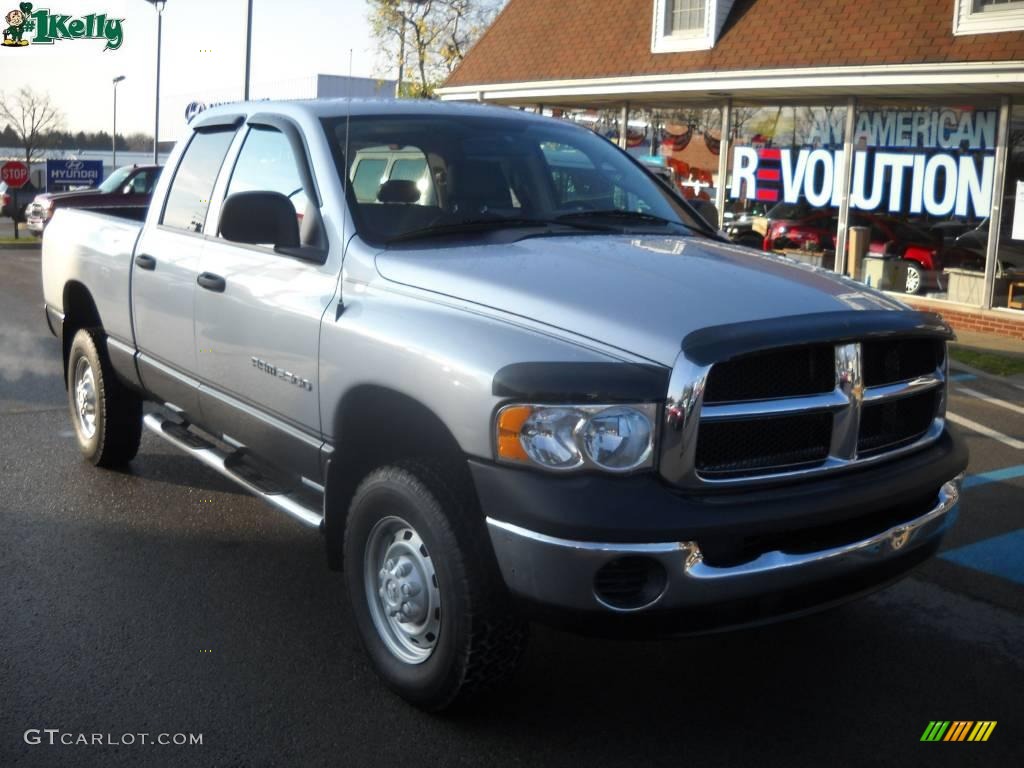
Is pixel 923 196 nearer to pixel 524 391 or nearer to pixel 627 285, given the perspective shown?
pixel 627 285

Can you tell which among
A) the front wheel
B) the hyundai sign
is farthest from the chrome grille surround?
the hyundai sign

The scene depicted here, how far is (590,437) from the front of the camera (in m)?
3.29

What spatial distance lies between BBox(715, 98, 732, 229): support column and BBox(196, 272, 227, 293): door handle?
526 inches

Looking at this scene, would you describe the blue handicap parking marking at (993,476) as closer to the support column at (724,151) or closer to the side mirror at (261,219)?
the side mirror at (261,219)

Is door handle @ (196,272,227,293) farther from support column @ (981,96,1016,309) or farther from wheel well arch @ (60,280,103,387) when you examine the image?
support column @ (981,96,1016,309)

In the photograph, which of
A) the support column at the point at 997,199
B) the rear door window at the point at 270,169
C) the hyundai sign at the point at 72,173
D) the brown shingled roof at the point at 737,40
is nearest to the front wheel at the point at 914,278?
the support column at the point at 997,199

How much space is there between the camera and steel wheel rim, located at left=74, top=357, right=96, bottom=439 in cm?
673

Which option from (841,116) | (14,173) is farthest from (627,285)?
(14,173)

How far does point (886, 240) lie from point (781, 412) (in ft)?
42.7

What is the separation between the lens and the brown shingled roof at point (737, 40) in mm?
14125

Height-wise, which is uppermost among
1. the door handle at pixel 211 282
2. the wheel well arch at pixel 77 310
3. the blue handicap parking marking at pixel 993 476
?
the door handle at pixel 211 282

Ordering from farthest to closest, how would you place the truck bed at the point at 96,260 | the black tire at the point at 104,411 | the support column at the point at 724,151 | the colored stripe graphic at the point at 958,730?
1. the support column at the point at 724,151
2. the black tire at the point at 104,411
3. the truck bed at the point at 96,260
4. the colored stripe graphic at the point at 958,730

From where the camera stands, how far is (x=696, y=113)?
1828 centimetres

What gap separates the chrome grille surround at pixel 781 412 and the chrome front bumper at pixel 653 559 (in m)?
0.23
